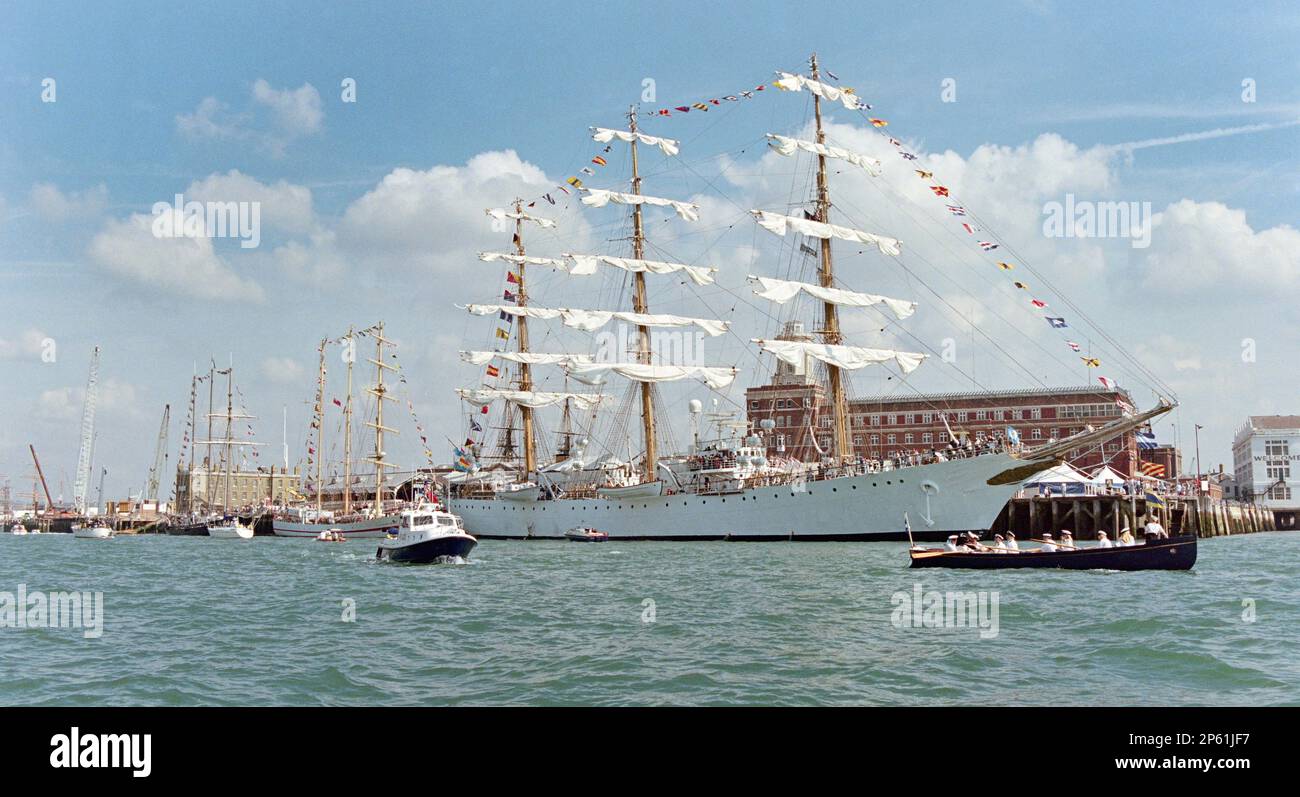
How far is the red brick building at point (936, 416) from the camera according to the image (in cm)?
9931

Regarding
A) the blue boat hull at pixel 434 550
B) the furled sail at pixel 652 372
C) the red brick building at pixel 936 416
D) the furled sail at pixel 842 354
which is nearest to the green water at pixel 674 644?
the blue boat hull at pixel 434 550

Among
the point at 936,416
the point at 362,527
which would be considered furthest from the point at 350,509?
the point at 936,416

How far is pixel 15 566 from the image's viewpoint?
157 ft

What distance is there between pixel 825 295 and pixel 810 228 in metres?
4.62

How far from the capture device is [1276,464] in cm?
11794

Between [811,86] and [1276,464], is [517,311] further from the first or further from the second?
[1276,464]

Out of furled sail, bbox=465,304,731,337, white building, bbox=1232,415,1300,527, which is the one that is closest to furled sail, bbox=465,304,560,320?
furled sail, bbox=465,304,731,337

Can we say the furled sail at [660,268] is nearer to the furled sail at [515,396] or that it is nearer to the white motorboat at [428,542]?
the furled sail at [515,396]

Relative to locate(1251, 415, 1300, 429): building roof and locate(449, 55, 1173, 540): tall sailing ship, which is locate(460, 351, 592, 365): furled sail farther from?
locate(1251, 415, 1300, 429): building roof

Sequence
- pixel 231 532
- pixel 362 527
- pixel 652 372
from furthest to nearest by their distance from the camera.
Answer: pixel 231 532
pixel 362 527
pixel 652 372

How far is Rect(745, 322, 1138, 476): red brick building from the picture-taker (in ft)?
326
